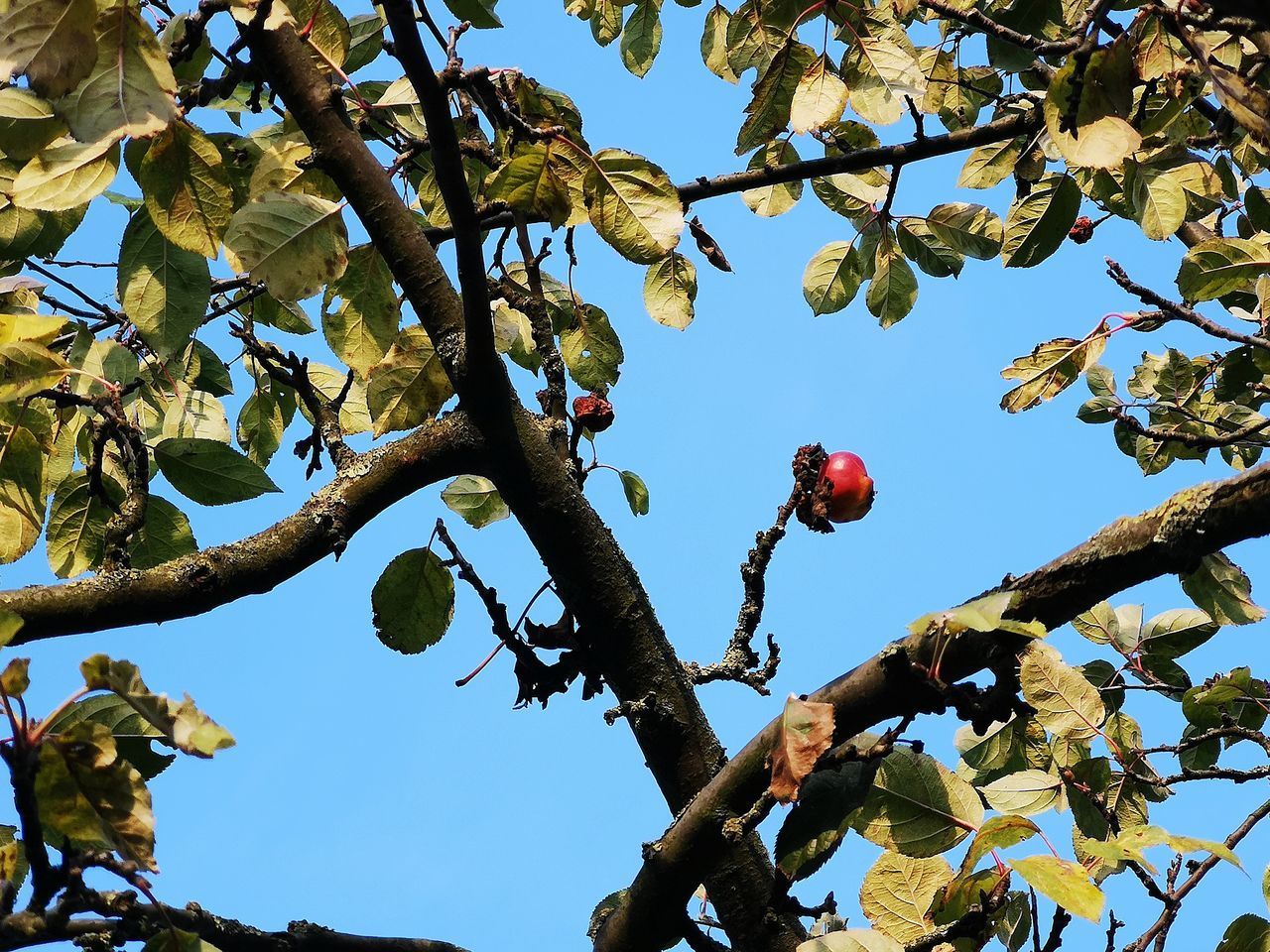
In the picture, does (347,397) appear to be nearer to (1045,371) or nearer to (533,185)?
(533,185)

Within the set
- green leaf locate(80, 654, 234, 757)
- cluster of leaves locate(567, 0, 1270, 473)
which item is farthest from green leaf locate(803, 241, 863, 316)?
green leaf locate(80, 654, 234, 757)

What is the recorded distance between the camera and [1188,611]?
2.87m

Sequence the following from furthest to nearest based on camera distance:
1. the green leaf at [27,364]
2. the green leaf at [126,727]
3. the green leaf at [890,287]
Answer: the green leaf at [890,287], the green leaf at [126,727], the green leaf at [27,364]

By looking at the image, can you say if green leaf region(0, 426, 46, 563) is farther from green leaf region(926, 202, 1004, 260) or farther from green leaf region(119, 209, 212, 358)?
green leaf region(926, 202, 1004, 260)

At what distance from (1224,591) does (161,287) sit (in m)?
2.40

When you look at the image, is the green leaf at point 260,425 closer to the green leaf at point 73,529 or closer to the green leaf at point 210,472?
the green leaf at point 73,529

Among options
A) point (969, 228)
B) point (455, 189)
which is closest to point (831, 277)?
point (969, 228)

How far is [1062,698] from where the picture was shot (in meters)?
1.89

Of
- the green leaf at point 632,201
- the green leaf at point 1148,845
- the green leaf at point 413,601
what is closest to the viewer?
the green leaf at point 1148,845

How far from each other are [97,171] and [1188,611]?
2.74 metres

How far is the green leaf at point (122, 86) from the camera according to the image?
4.74 ft

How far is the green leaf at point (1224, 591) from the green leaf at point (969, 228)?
2.98 ft

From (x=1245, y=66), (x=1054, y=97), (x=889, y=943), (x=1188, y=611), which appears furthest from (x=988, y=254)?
(x=889, y=943)

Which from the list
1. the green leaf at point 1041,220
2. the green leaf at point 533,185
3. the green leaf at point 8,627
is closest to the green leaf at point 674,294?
the green leaf at point 1041,220
